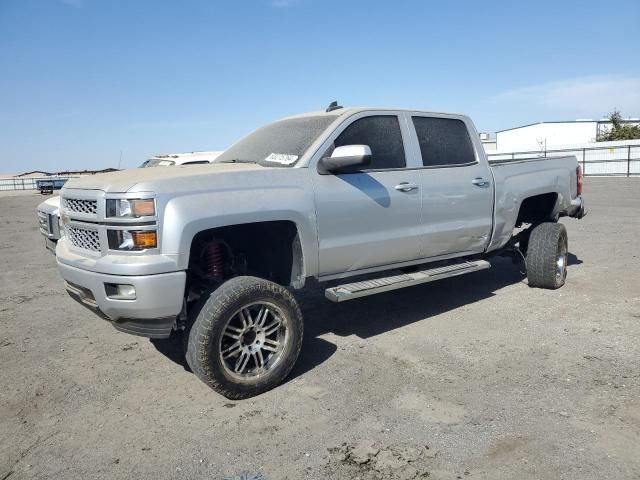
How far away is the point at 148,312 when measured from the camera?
134 inches

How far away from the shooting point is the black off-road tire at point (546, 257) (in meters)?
6.12

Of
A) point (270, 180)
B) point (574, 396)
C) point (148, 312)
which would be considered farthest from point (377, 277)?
point (148, 312)

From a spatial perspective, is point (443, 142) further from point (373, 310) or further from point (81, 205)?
point (81, 205)

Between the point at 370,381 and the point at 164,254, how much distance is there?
175 cm

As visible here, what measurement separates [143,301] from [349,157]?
1.81 m

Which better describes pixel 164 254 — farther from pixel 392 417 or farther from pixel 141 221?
pixel 392 417

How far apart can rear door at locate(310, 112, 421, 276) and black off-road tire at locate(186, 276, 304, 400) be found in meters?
0.64

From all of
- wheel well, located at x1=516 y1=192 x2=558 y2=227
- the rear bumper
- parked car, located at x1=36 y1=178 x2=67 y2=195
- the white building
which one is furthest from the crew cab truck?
the white building

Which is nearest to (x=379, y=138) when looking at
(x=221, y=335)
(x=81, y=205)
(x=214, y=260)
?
(x=214, y=260)

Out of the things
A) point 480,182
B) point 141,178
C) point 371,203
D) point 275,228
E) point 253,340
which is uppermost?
point 141,178

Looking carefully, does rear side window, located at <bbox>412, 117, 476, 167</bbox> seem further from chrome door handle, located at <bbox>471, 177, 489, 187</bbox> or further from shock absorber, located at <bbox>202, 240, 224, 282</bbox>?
shock absorber, located at <bbox>202, 240, 224, 282</bbox>

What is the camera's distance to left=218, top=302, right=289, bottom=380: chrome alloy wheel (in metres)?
3.71

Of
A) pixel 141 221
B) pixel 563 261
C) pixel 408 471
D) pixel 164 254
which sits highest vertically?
pixel 141 221

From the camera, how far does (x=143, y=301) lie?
11.0 ft
